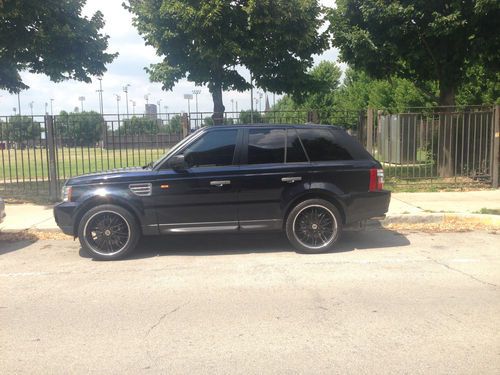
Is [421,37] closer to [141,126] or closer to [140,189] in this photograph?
[141,126]

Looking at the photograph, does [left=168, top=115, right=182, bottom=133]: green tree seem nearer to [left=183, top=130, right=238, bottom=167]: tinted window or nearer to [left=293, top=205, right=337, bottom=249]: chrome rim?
[left=183, top=130, right=238, bottom=167]: tinted window

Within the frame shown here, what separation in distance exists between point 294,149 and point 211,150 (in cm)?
121

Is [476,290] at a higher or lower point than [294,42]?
lower

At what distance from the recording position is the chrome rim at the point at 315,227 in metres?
7.09

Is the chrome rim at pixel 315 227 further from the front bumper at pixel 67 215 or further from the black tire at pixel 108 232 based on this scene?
Result: the front bumper at pixel 67 215

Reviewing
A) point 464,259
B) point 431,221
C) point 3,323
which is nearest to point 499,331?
point 464,259

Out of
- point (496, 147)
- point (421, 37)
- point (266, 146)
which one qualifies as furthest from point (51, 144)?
point (496, 147)

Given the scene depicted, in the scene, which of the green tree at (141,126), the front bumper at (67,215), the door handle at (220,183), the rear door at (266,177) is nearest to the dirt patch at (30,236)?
the front bumper at (67,215)

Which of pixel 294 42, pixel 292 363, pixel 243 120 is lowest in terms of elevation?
pixel 292 363

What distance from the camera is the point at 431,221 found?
917 cm

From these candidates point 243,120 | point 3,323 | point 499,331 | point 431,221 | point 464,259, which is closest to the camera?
point 499,331

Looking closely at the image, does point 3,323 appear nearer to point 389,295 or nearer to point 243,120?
point 389,295

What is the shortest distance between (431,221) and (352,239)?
2020 millimetres

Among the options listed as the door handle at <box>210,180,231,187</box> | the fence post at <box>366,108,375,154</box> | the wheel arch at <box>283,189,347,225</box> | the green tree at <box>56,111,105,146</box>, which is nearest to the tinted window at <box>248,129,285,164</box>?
the door handle at <box>210,180,231,187</box>
